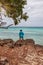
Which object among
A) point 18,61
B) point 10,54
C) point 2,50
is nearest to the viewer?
point 18,61

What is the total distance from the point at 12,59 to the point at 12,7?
4424mm

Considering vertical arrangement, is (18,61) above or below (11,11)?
below

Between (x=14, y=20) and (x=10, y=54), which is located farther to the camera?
(x=14, y=20)

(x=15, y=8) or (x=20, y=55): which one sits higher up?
(x=15, y=8)

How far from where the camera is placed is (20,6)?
21656 mm

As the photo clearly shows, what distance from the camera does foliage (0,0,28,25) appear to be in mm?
21141

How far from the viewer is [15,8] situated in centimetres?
2153

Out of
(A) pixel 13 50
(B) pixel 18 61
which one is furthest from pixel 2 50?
(B) pixel 18 61

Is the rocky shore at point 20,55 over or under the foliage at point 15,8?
under

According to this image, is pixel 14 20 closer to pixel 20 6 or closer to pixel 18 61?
pixel 20 6

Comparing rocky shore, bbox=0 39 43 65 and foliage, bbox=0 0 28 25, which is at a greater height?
foliage, bbox=0 0 28 25

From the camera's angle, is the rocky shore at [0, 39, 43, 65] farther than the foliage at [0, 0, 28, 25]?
No

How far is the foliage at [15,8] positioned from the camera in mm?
21141

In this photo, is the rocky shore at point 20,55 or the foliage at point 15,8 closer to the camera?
the rocky shore at point 20,55
